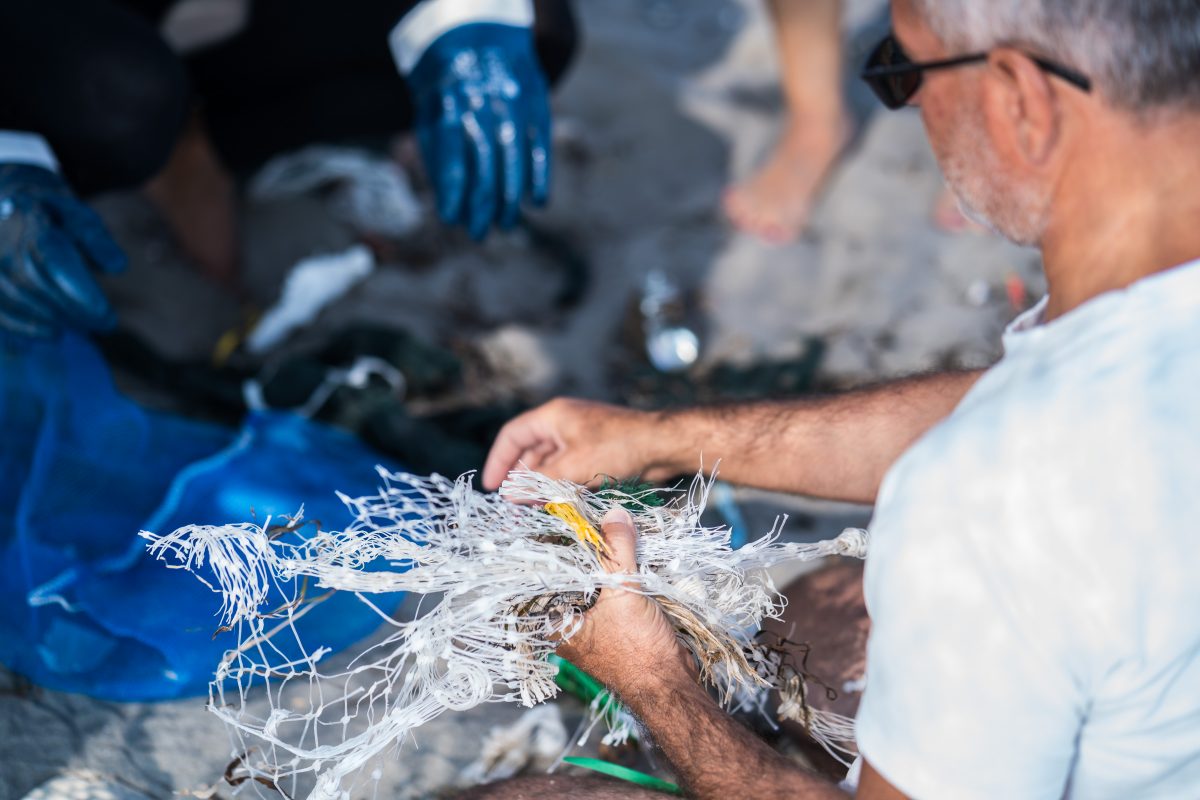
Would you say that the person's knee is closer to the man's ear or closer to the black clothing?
the black clothing

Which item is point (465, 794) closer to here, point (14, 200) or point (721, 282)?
point (14, 200)

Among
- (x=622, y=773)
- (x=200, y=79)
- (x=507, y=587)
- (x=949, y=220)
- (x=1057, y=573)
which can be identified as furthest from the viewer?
(x=949, y=220)

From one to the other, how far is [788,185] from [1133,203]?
2113 millimetres

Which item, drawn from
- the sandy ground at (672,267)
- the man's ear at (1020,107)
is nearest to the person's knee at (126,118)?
the sandy ground at (672,267)

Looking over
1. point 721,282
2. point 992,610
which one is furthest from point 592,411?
point 721,282

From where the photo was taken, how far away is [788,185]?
9.78ft

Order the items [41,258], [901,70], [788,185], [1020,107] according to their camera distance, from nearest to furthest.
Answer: [1020,107]
[901,70]
[41,258]
[788,185]

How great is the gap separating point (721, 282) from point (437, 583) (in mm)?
1789

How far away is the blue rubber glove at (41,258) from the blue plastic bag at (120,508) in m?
0.05

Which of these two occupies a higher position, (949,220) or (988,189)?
(988,189)

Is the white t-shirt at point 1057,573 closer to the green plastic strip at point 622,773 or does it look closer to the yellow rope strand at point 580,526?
the yellow rope strand at point 580,526

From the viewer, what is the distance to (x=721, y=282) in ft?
9.29

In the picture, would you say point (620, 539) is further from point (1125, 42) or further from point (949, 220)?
point (949, 220)

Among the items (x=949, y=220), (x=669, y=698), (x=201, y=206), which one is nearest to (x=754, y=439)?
(x=669, y=698)
